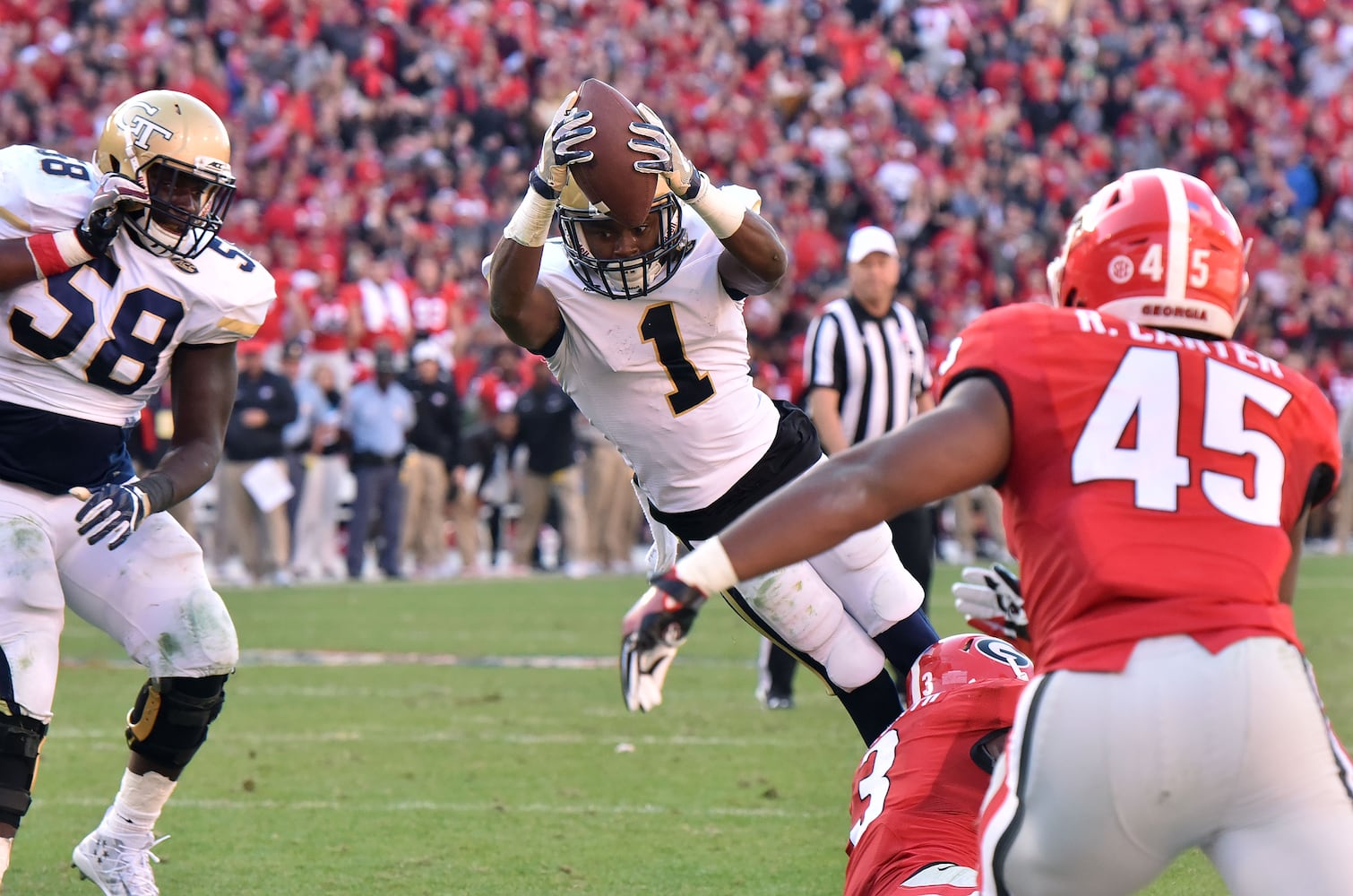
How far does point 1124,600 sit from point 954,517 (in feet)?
42.4

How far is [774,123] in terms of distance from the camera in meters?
19.2

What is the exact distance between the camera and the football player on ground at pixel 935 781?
301 centimetres

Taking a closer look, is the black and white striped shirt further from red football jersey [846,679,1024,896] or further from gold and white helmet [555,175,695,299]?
red football jersey [846,679,1024,896]

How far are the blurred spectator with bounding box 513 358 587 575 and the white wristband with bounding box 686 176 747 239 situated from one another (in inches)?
380

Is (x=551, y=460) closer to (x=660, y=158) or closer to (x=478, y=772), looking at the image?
(x=478, y=772)

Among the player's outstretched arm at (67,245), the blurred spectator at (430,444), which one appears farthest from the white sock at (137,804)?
the blurred spectator at (430,444)

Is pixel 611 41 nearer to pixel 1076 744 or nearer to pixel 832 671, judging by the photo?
pixel 832 671

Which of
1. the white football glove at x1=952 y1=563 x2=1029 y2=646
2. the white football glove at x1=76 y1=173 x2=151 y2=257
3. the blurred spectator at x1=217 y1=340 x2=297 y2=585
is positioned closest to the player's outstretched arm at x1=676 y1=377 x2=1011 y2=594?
the white football glove at x1=952 y1=563 x2=1029 y2=646

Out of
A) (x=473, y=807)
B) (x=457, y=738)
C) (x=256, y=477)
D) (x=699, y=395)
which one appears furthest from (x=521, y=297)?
(x=256, y=477)

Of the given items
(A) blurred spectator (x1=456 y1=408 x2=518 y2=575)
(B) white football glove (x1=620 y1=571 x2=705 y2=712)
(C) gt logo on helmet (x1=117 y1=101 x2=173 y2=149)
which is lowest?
(A) blurred spectator (x1=456 y1=408 x2=518 y2=575)

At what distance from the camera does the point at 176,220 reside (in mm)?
4184

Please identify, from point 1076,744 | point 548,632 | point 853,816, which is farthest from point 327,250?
point 1076,744

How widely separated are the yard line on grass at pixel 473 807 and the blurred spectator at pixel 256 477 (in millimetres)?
7152

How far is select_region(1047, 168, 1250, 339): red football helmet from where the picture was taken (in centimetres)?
254
